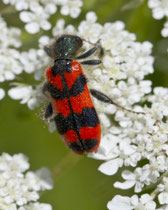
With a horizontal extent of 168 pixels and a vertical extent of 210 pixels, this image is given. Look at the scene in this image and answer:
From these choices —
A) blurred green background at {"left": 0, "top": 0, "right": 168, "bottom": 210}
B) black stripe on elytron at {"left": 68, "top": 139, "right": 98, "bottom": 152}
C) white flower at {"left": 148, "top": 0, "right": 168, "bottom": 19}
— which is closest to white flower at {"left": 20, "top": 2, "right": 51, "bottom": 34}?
blurred green background at {"left": 0, "top": 0, "right": 168, "bottom": 210}

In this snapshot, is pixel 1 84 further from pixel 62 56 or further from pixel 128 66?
pixel 128 66

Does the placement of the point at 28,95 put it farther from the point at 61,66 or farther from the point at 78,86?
the point at 78,86

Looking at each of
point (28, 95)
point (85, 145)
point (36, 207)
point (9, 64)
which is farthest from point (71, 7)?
point (36, 207)

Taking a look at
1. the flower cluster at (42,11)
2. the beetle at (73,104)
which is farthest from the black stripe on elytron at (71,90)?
the flower cluster at (42,11)

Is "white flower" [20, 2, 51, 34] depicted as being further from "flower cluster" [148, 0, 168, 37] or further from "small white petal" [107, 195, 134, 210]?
"small white petal" [107, 195, 134, 210]

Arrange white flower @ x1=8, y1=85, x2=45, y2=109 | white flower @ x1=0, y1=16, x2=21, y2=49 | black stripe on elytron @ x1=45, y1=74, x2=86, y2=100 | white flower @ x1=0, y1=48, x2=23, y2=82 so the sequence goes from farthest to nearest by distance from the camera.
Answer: white flower @ x1=0, y1=16, x2=21, y2=49 → white flower @ x1=0, y1=48, x2=23, y2=82 → white flower @ x1=8, y1=85, x2=45, y2=109 → black stripe on elytron @ x1=45, y1=74, x2=86, y2=100

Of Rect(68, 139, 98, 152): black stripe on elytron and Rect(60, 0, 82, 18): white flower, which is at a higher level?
Rect(60, 0, 82, 18): white flower
